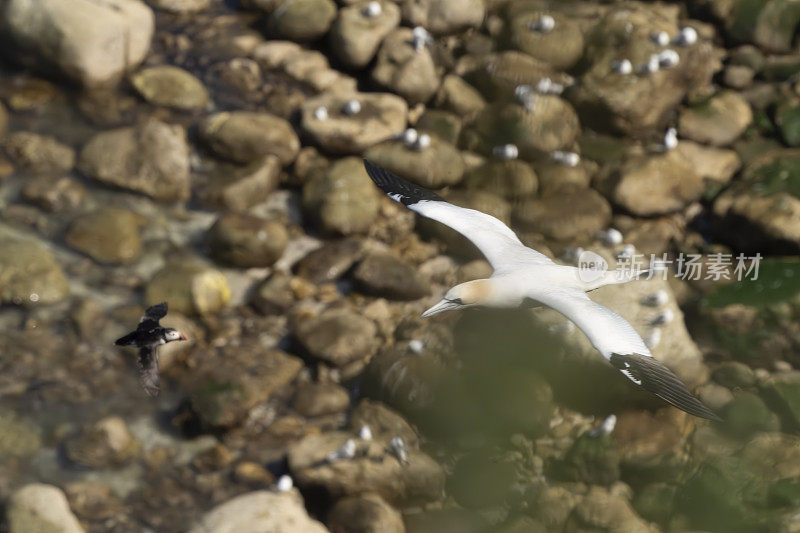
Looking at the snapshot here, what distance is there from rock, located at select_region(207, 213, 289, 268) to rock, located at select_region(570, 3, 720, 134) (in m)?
5.29

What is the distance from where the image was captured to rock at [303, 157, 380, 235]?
11.5 m

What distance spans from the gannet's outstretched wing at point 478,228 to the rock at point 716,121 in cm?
551

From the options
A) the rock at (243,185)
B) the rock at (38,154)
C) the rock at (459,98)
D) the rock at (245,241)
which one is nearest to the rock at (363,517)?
the rock at (245,241)

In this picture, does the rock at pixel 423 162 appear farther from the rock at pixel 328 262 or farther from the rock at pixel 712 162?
the rock at pixel 712 162

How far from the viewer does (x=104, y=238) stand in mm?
10859

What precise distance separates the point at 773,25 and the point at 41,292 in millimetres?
12243

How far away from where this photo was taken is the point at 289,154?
12195mm

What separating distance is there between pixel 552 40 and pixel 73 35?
730cm

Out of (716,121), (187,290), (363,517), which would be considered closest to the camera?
(363,517)

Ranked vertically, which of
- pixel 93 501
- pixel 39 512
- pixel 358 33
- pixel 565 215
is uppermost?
pixel 358 33

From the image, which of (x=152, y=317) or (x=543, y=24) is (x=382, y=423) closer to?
(x=152, y=317)

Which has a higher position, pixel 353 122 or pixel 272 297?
pixel 353 122

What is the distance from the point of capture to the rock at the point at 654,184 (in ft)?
39.1

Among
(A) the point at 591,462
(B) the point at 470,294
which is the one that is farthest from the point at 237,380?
(A) the point at 591,462
